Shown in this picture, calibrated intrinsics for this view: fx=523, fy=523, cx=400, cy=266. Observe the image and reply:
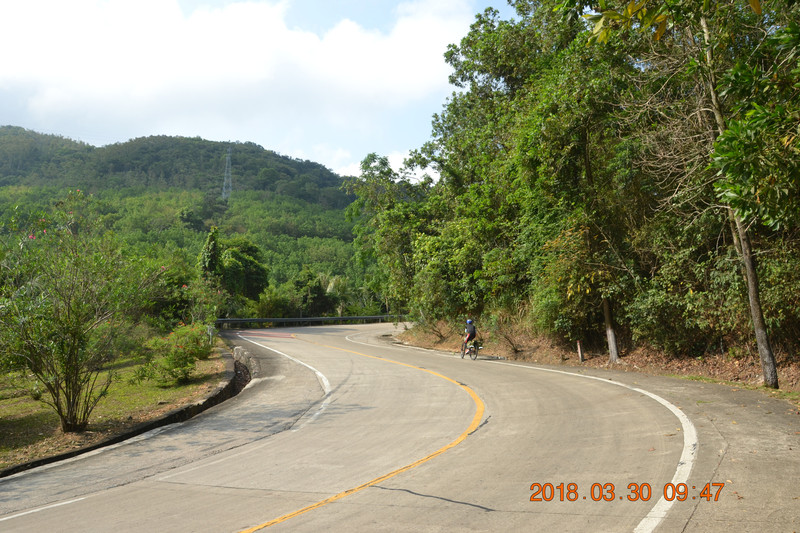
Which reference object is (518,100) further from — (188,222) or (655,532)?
(188,222)

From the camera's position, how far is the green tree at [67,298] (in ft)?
28.9

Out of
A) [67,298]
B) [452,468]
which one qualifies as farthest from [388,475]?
[67,298]

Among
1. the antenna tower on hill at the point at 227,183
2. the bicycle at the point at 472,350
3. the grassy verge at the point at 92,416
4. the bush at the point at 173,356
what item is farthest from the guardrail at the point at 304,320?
the antenna tower on hill at the point at 227,183

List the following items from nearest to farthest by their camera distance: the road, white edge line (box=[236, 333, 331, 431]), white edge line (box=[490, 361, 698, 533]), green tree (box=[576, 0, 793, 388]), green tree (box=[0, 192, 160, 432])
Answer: white edge line (box=[490, 361, 698, 533]) → the road → green tree (box=[0, 192, 160, 432]) → white edge line (box=[236, 333, 331, 431]) → green tree (box=[576, 0, 793, 388])

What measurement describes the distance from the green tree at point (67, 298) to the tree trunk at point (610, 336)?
1263 centimetres

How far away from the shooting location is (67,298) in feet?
29.9

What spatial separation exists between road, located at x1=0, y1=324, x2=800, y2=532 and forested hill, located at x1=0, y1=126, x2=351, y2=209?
374 ft

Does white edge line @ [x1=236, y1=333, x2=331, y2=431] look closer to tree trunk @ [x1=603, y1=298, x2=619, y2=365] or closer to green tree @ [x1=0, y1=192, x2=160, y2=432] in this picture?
green tree @ [x1=0, y1=192, x2=160, y2=432]

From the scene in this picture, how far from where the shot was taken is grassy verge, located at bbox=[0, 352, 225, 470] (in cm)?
863

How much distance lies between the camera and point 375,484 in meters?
5.58

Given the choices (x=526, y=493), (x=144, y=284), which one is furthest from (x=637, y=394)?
(x=144, y=284)

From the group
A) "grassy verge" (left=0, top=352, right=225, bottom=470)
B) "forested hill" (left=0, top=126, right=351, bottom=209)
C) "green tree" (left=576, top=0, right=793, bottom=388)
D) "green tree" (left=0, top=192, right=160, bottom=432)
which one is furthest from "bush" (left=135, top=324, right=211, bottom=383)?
"forested hill" (left=0, top=126, right=351, bottom=209)
